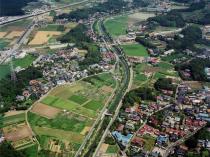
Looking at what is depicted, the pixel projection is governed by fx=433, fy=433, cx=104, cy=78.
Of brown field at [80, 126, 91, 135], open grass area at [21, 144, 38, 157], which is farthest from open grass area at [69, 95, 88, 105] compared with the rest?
open grass area at [21, 144, 38, 157]

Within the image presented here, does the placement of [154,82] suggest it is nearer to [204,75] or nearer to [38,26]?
[204,75]

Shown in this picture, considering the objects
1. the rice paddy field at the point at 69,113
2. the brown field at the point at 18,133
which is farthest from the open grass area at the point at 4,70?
the brown field at the point at 18,133

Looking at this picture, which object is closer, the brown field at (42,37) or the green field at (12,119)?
the green field at (12,119)

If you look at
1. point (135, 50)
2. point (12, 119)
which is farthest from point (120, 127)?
point (135, 50)

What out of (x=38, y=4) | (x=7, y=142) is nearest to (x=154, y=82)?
(x=7, y=142)

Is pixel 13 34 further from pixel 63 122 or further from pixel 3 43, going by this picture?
pixel 63 122

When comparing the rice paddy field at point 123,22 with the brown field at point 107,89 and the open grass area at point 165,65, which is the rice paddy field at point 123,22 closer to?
the open grass area at point 165,65
